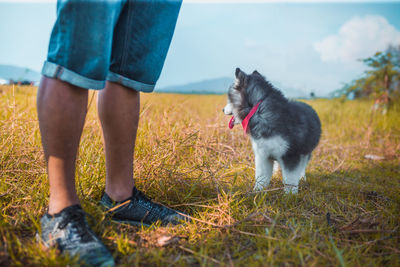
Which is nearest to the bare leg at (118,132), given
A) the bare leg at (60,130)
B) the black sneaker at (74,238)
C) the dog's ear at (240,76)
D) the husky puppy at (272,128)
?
the bare leg at (60,130)

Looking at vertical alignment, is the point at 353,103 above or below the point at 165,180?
above

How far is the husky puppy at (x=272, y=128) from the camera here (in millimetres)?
2428

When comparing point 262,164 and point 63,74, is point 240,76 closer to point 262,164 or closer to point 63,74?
point 262,164

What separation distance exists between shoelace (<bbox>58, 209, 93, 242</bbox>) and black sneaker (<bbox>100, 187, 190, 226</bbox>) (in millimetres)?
272

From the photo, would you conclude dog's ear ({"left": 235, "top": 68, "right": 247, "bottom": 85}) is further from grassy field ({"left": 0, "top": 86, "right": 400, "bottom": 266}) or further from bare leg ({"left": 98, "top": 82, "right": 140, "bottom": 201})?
bare leg ({"left": 98, "top": 82, "right": 140, "bottom": 201})

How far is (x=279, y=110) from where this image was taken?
2482 mm

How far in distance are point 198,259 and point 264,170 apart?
1445 mm

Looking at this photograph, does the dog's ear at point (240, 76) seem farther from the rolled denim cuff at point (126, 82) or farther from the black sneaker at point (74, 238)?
the black sneaker at point (74, 238)

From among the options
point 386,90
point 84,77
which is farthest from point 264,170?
point 386,90

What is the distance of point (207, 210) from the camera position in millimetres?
1732

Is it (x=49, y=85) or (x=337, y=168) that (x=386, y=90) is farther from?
(x=49, y=85)

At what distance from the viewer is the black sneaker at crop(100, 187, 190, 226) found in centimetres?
157

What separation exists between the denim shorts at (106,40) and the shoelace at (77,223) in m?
0.62

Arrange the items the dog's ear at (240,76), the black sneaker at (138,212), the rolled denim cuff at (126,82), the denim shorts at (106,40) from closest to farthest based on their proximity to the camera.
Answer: the denim shorts at (106,40) < the rolled denim cuff at (126,82) < the black sneaker at (138,212) < the dog's ear at (240,76)
